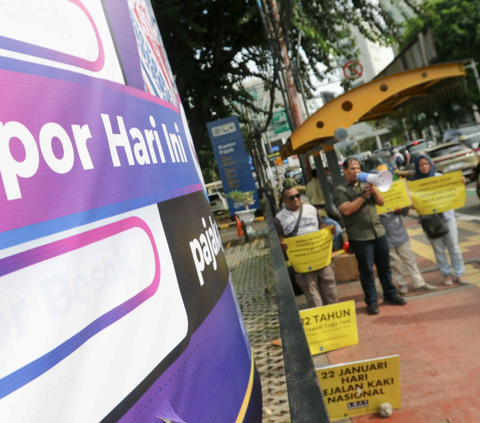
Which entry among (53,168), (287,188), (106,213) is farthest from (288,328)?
(287,188)

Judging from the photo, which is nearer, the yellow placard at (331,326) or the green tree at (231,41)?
the yellow placard at (331,326)

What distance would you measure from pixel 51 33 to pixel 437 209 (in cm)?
590

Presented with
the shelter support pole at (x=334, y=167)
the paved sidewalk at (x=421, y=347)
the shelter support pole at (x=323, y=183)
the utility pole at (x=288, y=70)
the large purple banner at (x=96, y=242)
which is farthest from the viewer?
the utility pole at (x=288, y=70)

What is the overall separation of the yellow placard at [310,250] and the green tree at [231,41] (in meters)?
7.73

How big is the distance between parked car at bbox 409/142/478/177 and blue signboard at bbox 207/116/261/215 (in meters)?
5.56

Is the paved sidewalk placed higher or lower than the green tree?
lower

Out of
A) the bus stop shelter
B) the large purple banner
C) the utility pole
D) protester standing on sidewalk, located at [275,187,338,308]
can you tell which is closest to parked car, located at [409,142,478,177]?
the utility pole

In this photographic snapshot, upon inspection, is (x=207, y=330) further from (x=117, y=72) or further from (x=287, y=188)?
(x=287, y=188)

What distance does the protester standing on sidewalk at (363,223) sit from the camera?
5.64 meters

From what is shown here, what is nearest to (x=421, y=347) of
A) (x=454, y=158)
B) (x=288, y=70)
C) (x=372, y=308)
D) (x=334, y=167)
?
(x=372, y=308)

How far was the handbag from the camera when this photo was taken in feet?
20.5

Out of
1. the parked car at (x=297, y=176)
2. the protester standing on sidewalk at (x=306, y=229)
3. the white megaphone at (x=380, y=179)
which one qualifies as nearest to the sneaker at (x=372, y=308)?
the protester standing on sidewalk at (x=306, y=229)

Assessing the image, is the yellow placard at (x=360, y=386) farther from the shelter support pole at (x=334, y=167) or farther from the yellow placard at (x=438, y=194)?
the shelter support pole at (x=334, y=167)

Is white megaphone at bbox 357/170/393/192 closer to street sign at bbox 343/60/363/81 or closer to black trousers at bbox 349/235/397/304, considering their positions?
black trousers at bbox 349/235/397/304
